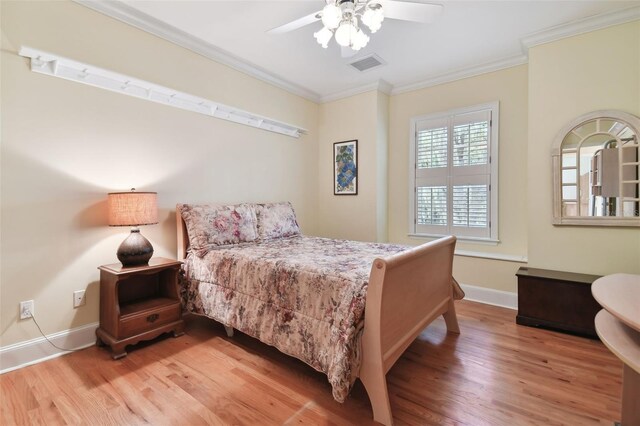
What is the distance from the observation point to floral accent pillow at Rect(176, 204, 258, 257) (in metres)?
2.68

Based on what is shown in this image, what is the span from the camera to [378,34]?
2820 millimetres

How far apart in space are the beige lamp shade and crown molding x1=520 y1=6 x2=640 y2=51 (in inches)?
147

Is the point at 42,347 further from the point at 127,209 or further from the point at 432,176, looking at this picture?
the point at 432,176

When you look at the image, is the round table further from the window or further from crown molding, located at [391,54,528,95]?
crown molding, located at [391,54,528,95]

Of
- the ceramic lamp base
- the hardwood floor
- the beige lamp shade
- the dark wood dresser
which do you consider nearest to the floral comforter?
the hardwood floor

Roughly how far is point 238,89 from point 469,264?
3.34 meters

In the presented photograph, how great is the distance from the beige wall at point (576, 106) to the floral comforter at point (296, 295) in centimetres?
150

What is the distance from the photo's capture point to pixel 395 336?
5.88 feet

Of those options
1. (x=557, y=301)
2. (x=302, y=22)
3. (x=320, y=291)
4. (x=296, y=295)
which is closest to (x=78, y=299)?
(x=296, y=295)

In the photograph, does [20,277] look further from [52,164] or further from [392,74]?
[392,74]

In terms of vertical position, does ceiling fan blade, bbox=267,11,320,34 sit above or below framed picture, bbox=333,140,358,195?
above

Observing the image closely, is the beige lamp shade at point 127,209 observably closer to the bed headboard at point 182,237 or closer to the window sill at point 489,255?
the bed headboard at point 182,237

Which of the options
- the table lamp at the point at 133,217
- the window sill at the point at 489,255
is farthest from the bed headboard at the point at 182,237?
the window sill at the point at 489,255

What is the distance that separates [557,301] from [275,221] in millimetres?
2740
